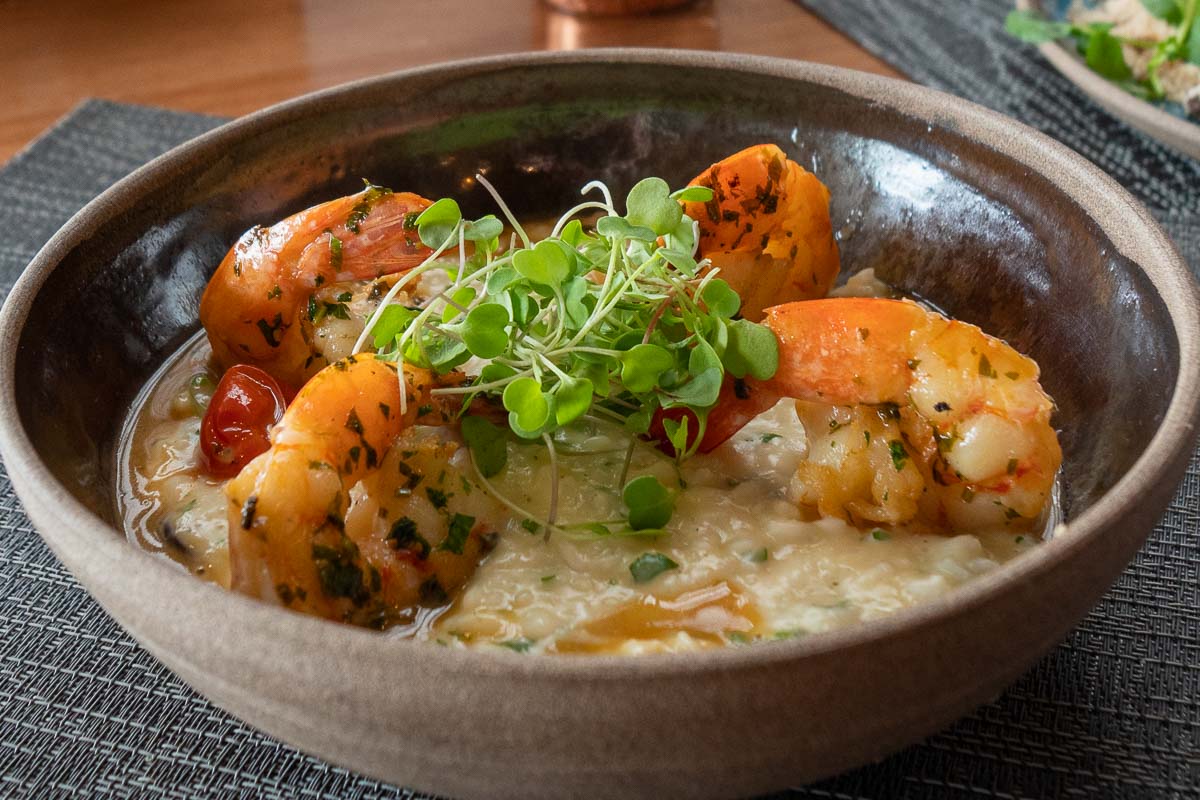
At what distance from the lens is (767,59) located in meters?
2.10

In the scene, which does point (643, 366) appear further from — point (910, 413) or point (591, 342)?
point (910, 413)

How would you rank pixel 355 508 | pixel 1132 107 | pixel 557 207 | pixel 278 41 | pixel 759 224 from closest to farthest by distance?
pixel 355 508, pixel 759 224, pixel 557 207, pixel 1132 107, pixel 278 41

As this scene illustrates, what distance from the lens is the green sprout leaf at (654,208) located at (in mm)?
1657

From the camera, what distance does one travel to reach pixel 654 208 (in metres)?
1.66

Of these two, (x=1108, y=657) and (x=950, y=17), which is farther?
(x=950, y=17)

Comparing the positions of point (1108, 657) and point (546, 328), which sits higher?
point (546, 328)

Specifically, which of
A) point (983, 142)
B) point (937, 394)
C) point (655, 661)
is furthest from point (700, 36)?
point (655, 661)

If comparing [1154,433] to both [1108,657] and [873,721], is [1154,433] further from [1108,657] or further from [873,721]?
[873,721]

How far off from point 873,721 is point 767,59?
1.39 m

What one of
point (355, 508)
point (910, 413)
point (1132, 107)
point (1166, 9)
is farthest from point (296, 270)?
point (1166, 9)

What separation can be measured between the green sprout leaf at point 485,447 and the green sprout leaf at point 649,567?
0.23 meters

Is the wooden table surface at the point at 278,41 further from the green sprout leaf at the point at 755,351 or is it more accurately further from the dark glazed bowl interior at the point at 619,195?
the green sprout leaf at the point at 755,351

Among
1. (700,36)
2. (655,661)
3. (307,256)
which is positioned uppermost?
(655,661)

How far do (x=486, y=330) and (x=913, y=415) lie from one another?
1.75 ft
